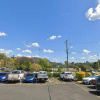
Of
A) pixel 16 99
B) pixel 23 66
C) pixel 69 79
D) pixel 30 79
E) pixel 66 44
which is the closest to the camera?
pixel 16 99

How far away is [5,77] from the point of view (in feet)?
73.3

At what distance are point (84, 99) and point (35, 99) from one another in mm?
3369

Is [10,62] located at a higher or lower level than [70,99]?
higher

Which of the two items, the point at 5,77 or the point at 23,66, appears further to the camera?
the point at 23,66

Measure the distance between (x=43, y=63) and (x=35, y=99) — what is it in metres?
68.2

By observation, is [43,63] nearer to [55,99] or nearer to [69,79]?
[69,79]

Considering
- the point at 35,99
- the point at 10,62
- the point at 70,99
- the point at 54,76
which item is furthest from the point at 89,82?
the point at 10,62

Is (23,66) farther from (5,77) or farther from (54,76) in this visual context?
(5,77)

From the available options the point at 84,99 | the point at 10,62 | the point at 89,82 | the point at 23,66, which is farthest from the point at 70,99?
the point at 10,62

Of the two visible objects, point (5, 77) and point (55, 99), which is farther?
point (5, 77)

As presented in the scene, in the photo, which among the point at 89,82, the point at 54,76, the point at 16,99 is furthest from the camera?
the point at 54,76

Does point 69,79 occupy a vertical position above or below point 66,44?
below

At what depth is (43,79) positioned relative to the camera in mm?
21797

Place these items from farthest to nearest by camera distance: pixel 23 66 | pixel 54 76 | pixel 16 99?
pixel 23 66 < pixel 54 76 < pixel 16 99
